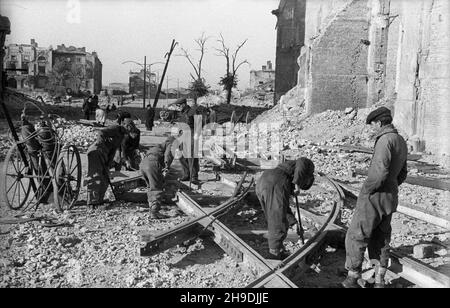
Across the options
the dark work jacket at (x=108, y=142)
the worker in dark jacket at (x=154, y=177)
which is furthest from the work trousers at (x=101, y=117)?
the worker in dark jacket at (x=154, y=177)

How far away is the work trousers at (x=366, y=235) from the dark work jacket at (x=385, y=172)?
48mm

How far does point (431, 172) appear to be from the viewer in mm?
11430

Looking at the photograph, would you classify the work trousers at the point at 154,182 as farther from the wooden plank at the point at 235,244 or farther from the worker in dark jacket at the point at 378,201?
the worker in dark jacket at the point at 378,201

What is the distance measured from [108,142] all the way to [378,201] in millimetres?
4605

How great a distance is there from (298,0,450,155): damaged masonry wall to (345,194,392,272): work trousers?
9.50 meters

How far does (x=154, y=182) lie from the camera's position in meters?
7.11

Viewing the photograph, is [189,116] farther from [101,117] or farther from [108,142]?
[101,117]

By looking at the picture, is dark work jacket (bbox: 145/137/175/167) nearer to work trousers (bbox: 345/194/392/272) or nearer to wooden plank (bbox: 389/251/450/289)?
work trousers (bbox: 345/194/392/272)

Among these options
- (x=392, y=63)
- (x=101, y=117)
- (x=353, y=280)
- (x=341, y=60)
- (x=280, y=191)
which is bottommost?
(x=353, y=280)

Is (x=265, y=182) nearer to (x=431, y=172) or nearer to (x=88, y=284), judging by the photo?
(x=88, y=284)

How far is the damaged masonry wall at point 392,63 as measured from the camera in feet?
44.7

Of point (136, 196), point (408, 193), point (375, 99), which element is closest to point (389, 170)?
point (136, 196)

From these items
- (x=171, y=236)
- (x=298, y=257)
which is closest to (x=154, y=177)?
(x=171, y=236)

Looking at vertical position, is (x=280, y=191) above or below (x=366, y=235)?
above
